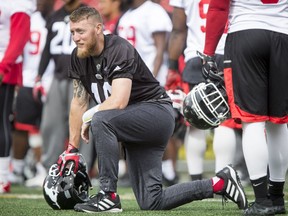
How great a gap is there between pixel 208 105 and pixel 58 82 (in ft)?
12.8

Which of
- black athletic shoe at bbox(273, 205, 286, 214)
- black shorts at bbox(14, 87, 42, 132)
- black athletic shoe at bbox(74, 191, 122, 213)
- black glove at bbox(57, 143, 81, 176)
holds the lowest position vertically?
black shorts at bbox(14, 87, 42, 132)

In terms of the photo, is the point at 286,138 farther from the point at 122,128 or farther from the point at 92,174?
the point at 92,174

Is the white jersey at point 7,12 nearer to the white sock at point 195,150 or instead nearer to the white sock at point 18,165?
the white sock at point 195,150

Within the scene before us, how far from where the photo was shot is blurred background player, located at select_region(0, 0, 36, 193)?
8.29 meters

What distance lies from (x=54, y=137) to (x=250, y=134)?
439 centimetres

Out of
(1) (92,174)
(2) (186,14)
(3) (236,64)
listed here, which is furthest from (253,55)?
(1) (92,174)

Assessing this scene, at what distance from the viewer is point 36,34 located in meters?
11.0

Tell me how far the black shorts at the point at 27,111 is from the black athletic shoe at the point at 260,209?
507 cm

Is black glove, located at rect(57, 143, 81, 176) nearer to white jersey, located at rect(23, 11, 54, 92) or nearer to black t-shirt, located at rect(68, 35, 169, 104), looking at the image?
black t-shirt, located at rect(68, 35, 169, 104)

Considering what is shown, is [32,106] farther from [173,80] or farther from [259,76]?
[259,76]

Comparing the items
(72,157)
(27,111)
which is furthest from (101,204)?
(27,111)

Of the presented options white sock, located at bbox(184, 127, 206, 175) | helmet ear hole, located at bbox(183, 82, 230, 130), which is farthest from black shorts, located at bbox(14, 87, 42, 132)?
helmet ear hole, located at bbox(183, 82, 230, 130)

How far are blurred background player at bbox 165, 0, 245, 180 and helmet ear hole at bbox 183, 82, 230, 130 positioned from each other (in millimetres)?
1405

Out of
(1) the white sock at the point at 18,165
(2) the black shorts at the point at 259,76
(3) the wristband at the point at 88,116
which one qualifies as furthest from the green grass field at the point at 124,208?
(1) the white sock at the point at 18,165
